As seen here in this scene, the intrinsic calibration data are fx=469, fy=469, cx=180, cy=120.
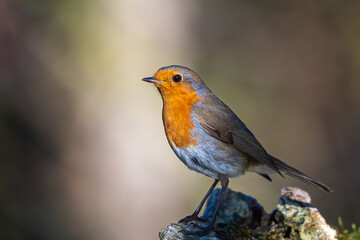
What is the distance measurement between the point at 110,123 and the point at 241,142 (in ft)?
15.6

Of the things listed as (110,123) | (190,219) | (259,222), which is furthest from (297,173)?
(110,123)

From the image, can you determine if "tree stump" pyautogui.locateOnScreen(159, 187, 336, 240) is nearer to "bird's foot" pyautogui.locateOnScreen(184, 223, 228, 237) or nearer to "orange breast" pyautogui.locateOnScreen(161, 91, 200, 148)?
"bird's foot" pyautogui.locateOnScreen(184, 223, 228, 237)

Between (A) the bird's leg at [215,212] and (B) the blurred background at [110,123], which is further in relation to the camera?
(B) the blurred background at [110,123]

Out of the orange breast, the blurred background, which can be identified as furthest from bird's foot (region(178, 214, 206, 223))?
the blurred background

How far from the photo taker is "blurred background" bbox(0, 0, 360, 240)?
26.2 ft

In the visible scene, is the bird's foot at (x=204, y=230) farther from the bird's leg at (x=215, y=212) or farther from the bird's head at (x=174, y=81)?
the bird's head at (x=174, y=81)

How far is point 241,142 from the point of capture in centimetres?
375

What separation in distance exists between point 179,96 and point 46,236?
5.16 m

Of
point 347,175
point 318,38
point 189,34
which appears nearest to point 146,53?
point 189,34

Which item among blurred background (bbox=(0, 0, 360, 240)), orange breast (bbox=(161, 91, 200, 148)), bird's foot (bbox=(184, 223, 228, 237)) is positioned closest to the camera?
bird's foot (bbox=(184, 223, 228, 237))

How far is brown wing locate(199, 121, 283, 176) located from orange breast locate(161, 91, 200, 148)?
0.14 m

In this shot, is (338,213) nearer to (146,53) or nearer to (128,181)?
(128,181)

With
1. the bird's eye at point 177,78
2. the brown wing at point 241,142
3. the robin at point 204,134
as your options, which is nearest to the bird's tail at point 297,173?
the robin at point 204,134

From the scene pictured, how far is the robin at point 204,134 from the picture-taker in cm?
355
